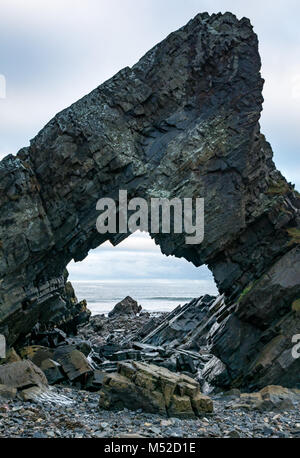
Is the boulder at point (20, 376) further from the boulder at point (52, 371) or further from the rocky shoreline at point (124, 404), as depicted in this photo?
the boulder at point (52, 371)

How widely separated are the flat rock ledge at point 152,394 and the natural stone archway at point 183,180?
1013cm

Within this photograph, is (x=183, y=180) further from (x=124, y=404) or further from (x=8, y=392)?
(x=8, y=392)

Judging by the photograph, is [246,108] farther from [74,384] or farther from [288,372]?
[74,384]

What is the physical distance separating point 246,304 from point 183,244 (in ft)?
21.0

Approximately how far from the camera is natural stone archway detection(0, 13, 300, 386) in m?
32.2

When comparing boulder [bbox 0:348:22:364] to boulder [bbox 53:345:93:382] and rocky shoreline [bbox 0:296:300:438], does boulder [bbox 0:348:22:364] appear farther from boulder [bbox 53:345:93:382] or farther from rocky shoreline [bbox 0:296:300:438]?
boulder [bbox 53:345:93:382]

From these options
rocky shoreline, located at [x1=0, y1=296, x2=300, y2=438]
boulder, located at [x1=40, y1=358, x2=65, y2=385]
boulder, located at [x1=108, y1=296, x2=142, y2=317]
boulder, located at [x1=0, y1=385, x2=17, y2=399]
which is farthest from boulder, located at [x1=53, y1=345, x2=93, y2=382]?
boulder, located at [x1=108, y1=296, x2=142, y2=317]

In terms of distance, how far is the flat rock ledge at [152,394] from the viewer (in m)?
21.4

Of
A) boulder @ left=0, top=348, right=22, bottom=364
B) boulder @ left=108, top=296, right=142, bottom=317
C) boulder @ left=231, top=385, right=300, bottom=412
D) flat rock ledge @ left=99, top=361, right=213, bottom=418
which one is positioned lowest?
boulder @ left=231, top=385, right=300, bottom=412

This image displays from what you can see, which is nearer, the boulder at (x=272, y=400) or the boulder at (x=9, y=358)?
the boulder at (x=272, y=400)

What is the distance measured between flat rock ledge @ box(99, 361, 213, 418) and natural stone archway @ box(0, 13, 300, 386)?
33.2ft

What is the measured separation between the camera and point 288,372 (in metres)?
29.7

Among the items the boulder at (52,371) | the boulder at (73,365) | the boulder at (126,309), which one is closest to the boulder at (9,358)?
the boulder at (73,365)

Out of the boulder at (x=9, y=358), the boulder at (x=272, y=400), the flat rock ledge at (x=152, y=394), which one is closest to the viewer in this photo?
the flat rock ledge at (x=152, y=394)
